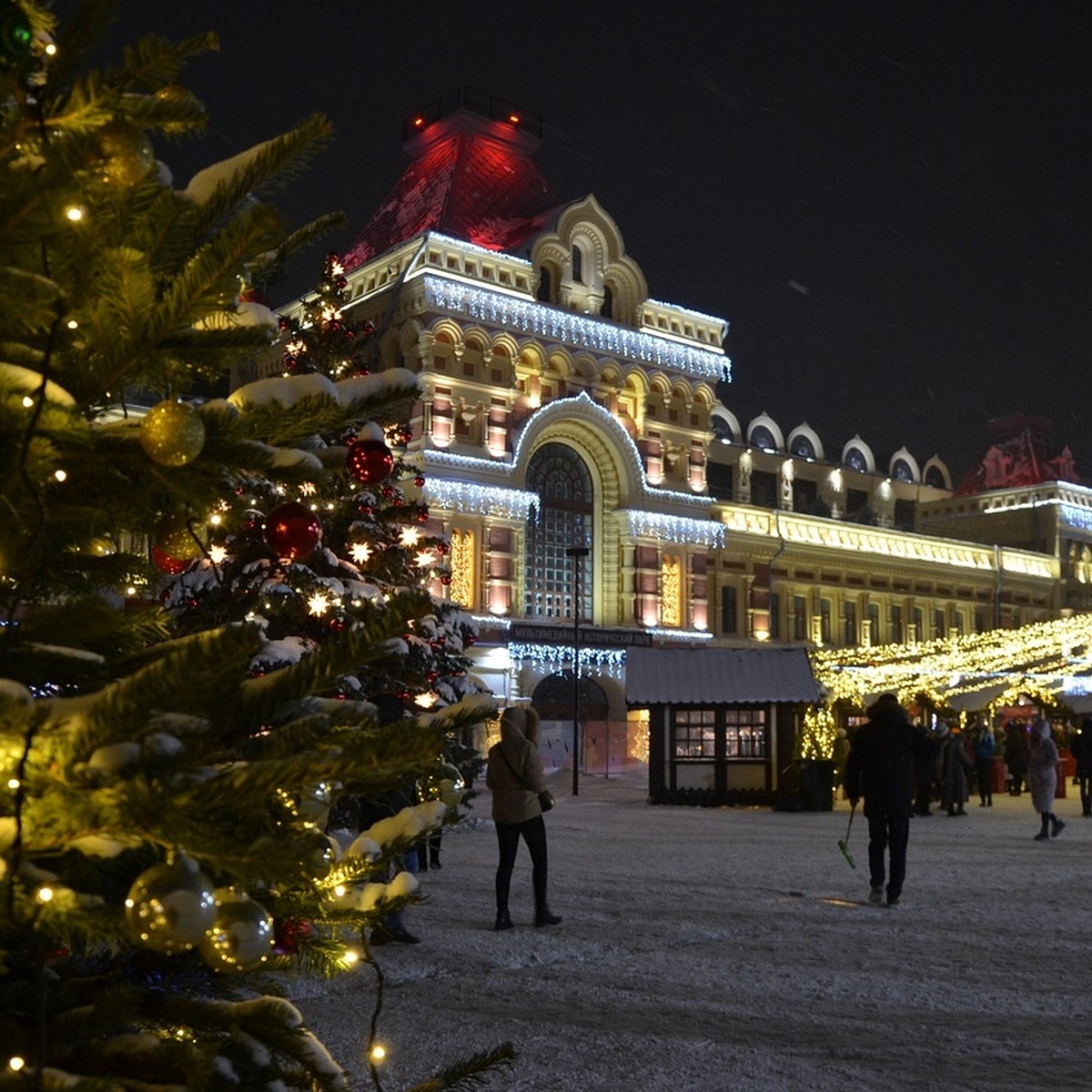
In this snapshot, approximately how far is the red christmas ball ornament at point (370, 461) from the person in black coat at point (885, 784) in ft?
25.4

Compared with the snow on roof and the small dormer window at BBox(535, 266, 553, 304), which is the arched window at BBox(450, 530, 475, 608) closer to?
the small dormer window at BBox(535, 266, 553, 304)

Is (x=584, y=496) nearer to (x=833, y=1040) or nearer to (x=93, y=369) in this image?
(x=833, y=1040)

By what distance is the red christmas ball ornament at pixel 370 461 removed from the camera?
11.3 feet

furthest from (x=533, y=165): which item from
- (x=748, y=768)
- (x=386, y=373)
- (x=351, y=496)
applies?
(x=386, y=373)

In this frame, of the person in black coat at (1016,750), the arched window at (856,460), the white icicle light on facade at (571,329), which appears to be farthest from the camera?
the arched window at (856,460)

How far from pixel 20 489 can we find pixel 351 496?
37.9 feet

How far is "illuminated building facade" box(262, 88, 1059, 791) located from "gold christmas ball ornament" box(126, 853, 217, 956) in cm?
3115

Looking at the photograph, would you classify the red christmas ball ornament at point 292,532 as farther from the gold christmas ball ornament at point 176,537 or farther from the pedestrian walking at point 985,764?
the pedestrian walking at point 985,764

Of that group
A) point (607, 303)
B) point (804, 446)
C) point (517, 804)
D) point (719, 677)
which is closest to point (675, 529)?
point (607, 303)

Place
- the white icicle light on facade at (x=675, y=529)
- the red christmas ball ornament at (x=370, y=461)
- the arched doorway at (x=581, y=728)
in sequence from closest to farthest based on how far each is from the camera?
Answer: the red christmas ball ornament at (x=370, y=461) < the arched doorway at (x=581, y=728) < the white icicle light on facade at (x=675, y=529)

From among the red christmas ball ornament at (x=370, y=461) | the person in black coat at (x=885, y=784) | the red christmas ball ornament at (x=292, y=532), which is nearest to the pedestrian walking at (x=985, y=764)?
the person in black coat at (x=885, y=784)

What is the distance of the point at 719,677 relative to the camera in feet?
78.3

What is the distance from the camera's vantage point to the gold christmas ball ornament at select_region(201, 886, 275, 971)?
1896 mm

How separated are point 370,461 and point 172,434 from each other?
1.53 metres
